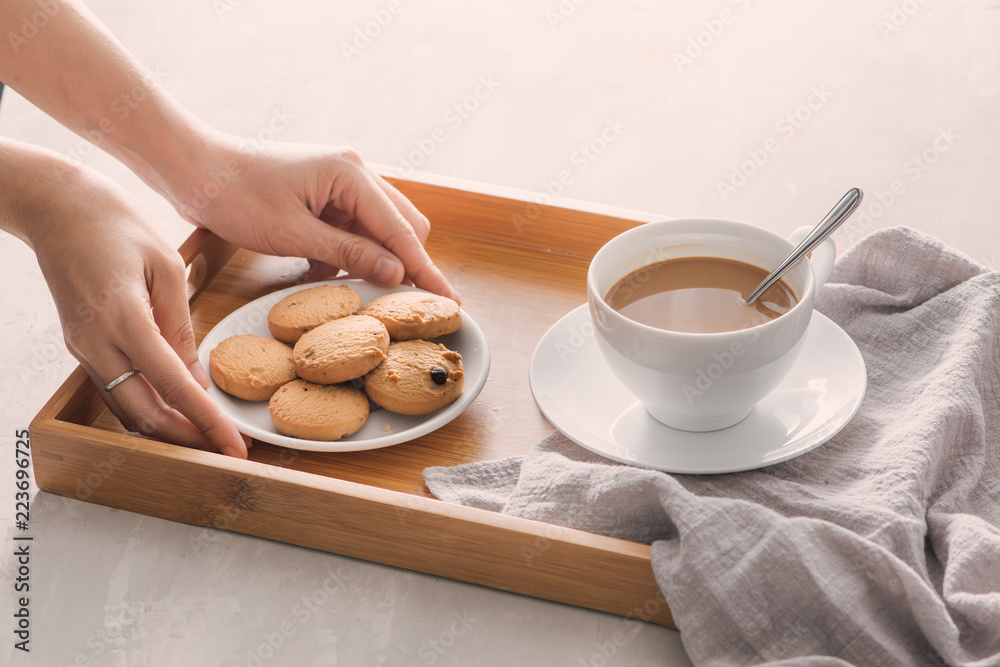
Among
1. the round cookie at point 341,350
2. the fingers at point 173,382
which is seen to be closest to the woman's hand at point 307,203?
the round cookie at point 341,350

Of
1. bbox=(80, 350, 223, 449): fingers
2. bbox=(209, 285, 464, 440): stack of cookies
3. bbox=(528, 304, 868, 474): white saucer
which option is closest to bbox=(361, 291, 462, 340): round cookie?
bbox=(209, 285, 464, 440): stack of cookies

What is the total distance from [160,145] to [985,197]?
111 centimetres

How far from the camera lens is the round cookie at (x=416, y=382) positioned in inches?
31.0

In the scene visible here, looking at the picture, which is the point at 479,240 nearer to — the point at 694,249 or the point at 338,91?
the point at 694,249

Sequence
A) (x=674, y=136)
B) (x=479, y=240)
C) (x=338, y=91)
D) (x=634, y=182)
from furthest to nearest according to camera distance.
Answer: (x=338, y=91) < (x=674, y=136) < (x=634, y=182) < (x=479, y=240)

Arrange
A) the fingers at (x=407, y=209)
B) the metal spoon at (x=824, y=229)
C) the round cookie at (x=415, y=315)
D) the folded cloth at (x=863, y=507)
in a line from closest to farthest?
the folded cloth at (x=863, y=507)
the metal spoon at (x=824, y=229)
the round cookie at (x=415, y=315)
the fingers at (x=407, y=209)

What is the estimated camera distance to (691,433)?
0.75 meters

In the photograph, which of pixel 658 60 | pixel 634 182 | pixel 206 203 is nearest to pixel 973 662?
pixel 206 203

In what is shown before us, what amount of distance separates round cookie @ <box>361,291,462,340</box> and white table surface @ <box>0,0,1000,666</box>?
0.23 meters

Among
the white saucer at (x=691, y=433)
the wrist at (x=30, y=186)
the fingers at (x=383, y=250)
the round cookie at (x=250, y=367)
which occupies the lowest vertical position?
the round cookie at (x=250, y=367)

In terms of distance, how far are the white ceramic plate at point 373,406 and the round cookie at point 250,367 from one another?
0.04 ft

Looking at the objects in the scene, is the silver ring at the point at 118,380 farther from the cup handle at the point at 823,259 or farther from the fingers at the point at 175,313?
the cup handle at the point at 823,259

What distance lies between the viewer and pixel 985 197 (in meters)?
1.28

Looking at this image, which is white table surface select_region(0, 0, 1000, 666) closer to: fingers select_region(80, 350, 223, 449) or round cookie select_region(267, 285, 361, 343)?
fingers select_region(80, 350, 223, 449)
